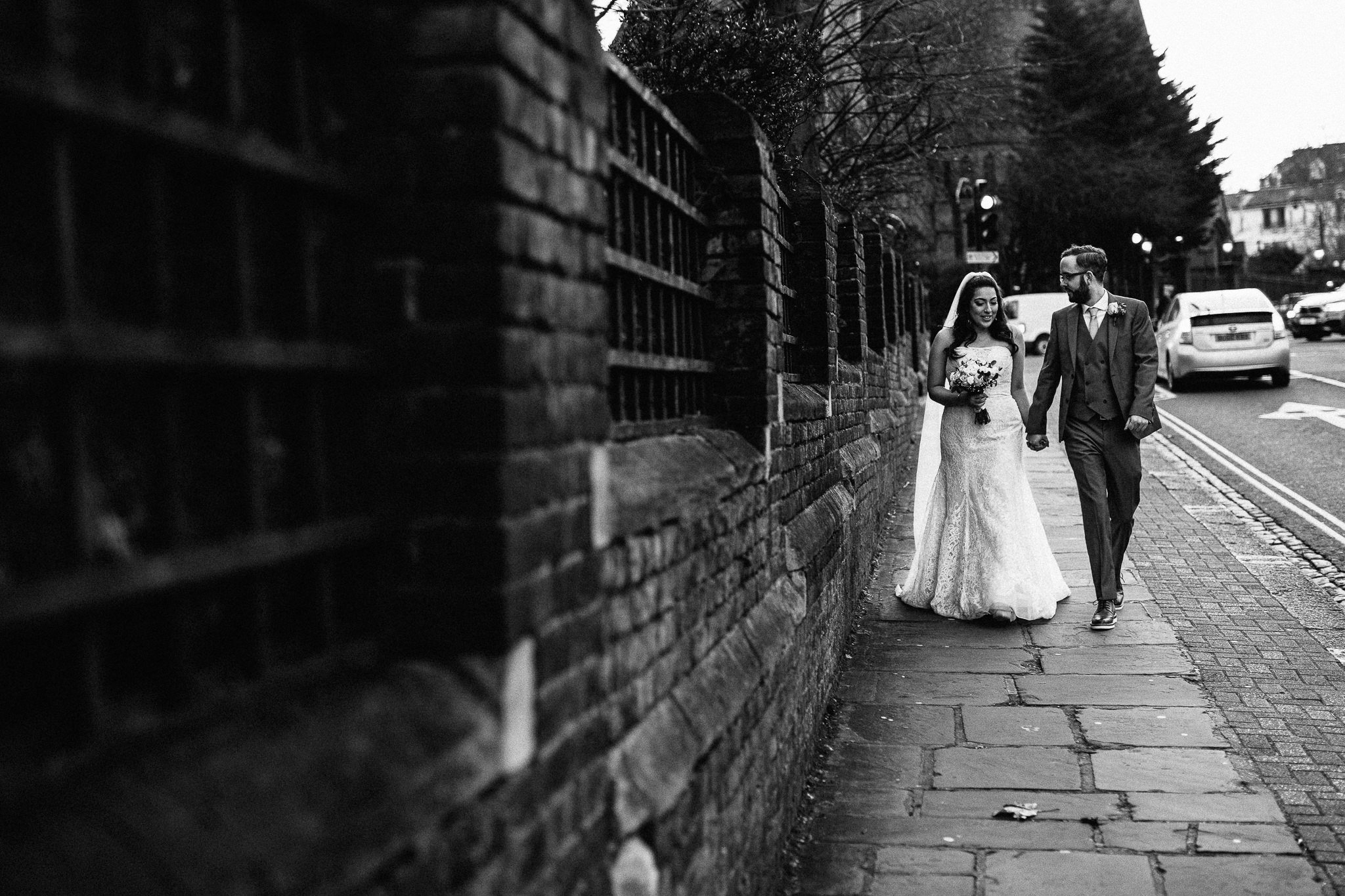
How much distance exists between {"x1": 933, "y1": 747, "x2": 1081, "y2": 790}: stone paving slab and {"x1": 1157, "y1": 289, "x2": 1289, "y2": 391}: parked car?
18.6 meters

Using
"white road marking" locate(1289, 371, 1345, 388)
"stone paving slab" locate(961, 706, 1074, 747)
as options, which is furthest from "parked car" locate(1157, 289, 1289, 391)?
"stone paving slab" locate(961, 706, 1074, 747)

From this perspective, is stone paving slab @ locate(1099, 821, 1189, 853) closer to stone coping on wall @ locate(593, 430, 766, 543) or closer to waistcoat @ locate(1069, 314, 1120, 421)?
stone coping on wall @ locate(593, 430, 766, 543)

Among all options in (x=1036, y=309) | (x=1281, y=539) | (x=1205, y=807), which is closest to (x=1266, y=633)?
(x=1205, y=807)

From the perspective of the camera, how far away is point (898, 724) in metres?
5.64

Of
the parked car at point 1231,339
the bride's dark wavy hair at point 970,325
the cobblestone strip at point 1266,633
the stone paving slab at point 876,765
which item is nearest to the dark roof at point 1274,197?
the parked car at point 1231,339

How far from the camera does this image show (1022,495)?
761 centimetres

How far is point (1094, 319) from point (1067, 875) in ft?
13.0

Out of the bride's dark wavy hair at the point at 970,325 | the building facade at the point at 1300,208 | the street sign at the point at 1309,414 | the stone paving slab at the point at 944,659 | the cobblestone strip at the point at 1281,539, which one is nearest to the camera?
the stone paving slab at the point at 944,659

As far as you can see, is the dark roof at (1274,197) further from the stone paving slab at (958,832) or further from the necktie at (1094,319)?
the stone paving slab at (958,832)

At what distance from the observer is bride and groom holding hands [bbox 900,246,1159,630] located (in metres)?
7.09

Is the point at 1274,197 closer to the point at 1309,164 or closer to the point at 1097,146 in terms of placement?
the point at 1309,164

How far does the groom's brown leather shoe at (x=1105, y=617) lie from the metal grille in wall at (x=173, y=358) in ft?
19.2

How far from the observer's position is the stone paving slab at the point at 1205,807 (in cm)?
440

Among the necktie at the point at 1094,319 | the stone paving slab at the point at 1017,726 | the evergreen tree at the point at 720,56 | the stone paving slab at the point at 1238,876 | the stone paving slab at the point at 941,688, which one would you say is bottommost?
the stone paving slab at the point at 1238,876
